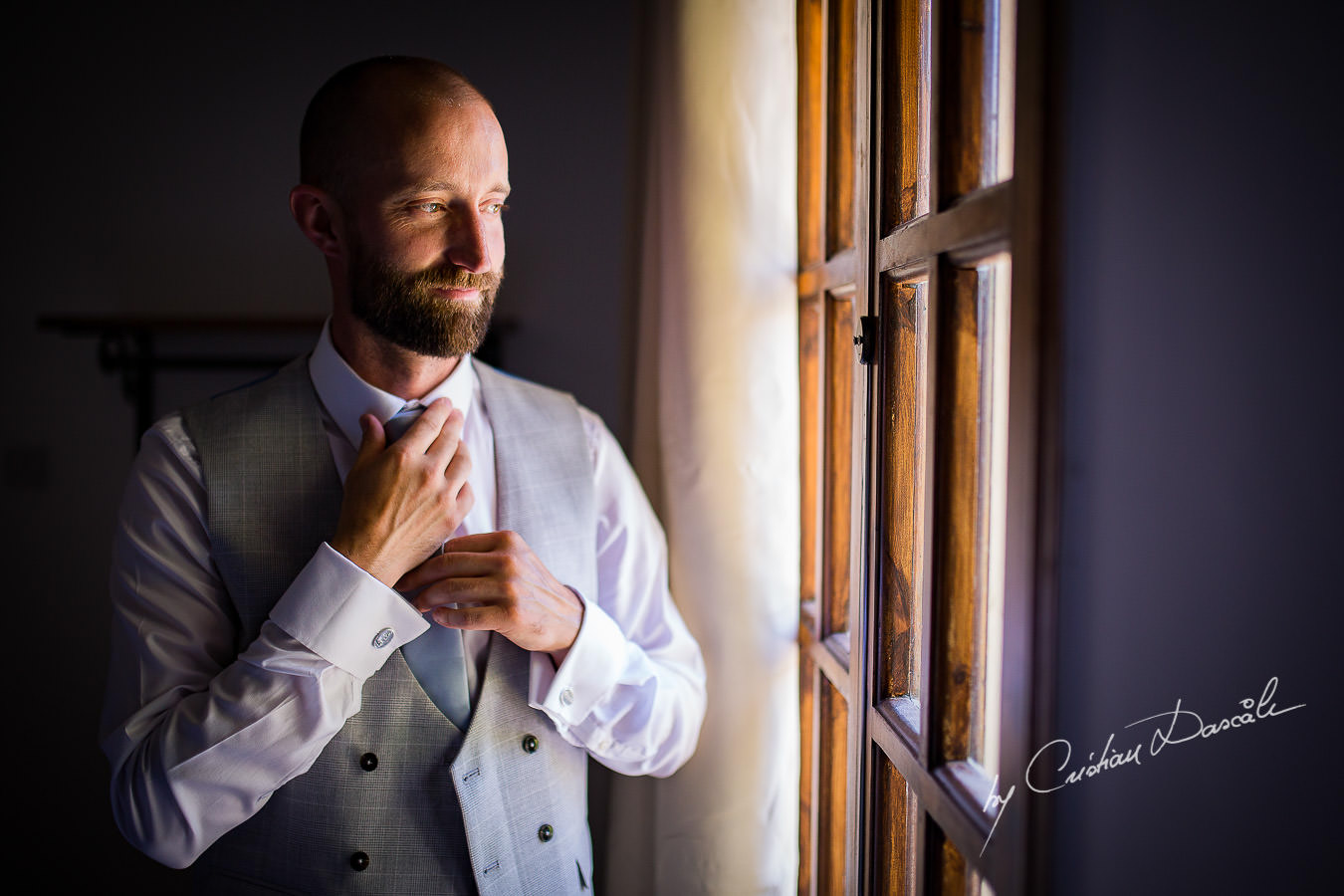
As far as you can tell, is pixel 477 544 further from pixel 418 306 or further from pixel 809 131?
pixel 809 131

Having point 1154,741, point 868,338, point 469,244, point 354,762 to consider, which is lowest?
point 354,762

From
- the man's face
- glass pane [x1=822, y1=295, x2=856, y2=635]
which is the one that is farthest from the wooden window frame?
the man's face

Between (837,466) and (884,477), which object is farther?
(837,466)

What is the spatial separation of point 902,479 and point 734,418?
16.4 inches

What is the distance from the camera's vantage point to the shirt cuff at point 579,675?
943mm

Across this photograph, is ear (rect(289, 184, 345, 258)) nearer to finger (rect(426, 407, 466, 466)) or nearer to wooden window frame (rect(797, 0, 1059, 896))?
finger (rect(426, 407, 466, 466))

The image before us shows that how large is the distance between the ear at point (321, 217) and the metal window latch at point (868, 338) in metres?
0.58

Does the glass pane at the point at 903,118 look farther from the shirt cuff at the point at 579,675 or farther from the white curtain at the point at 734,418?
the shirt cuff at the point at 579,675

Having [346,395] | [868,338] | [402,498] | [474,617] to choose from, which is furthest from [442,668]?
[868,338]

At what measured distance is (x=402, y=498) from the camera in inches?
34.2

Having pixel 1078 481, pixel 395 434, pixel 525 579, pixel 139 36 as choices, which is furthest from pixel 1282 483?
pixel 139 36

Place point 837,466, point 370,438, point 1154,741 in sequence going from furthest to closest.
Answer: point 837,466
point 370,438
point 1154,741

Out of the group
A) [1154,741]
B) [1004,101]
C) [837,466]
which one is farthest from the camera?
[837,466]

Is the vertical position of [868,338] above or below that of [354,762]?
above
